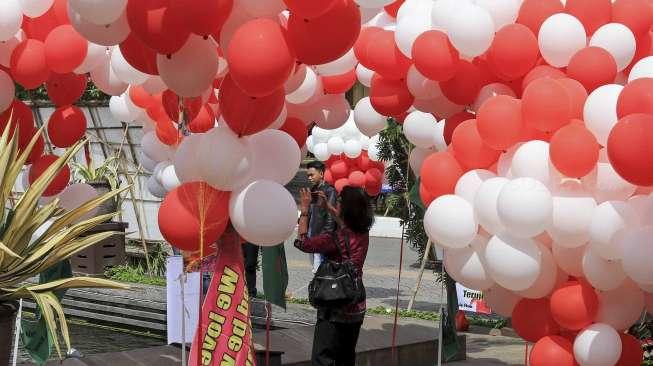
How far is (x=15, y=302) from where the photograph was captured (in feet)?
17.6

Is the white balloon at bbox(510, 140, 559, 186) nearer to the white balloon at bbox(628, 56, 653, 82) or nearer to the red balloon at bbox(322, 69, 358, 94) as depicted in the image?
the white balloon at bbox(628, 56, 653, 82)

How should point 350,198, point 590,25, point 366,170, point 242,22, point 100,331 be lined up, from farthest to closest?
1. point 366,170
2. point 100,331
3. point 350,198
4. point 590,25
5. point 242,22

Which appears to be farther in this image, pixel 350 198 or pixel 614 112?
pixel 350 198

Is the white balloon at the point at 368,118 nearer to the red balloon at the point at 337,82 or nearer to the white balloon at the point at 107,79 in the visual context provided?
the red balloon at the point at 337,82

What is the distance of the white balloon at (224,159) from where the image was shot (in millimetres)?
4410

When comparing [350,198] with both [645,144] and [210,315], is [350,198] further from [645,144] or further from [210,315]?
[645,144]

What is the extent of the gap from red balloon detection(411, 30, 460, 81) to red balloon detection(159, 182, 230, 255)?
1551 millimetres

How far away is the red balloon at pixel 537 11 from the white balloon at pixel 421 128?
1239 mm

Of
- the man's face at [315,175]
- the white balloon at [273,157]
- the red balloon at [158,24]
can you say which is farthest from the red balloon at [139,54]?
the man's face at [315,175]

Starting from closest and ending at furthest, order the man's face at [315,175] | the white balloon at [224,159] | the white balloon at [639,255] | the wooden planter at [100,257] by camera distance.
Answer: the white balloon at [639,255]
the white balloon at [224,159]
the man's face at [315,175]
the wooden planter at [100,257]

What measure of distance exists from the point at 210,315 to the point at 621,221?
189cm

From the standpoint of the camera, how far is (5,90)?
6.11 meters

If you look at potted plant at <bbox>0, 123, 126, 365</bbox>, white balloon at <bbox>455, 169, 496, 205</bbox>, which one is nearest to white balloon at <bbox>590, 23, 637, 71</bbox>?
white balloon at <bbox>455, 169, 496, 205</bbox>

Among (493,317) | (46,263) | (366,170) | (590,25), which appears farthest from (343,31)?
(366,170)
